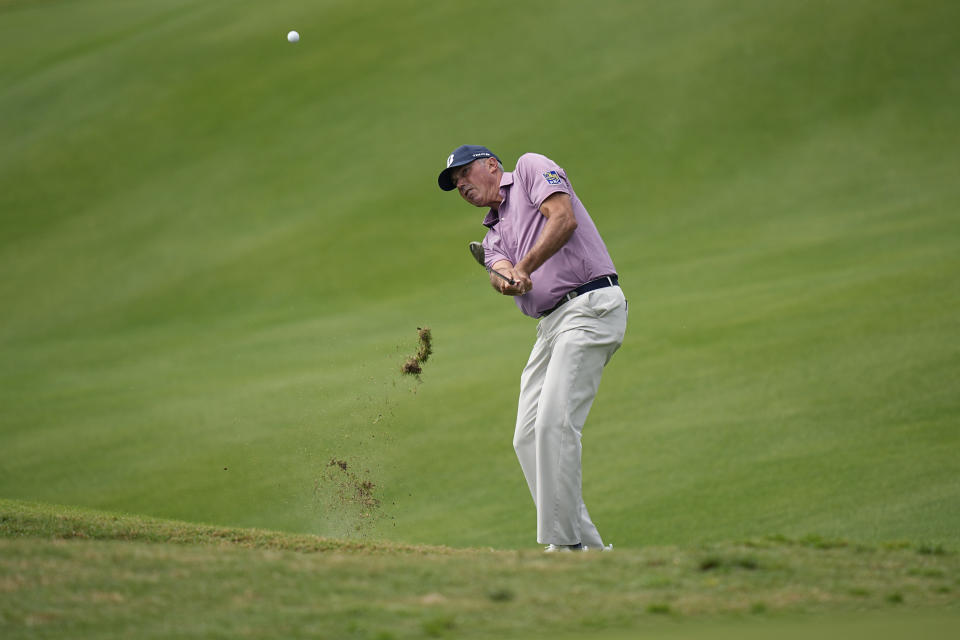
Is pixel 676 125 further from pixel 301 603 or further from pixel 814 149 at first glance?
pixel 301 603

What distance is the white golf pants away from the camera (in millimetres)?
5605

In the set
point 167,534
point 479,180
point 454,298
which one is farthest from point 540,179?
point 454,298

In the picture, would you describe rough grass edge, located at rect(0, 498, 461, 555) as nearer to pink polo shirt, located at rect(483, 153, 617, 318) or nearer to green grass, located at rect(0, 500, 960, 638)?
green grass, located at rect(0, 500, 960, 638)

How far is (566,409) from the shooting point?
564 centimetres

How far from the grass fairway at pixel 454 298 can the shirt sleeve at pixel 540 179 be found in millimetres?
1983

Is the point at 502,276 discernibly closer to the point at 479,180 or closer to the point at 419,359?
the point at 479,180

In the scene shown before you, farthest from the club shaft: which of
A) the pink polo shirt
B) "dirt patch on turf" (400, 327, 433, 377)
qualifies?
"dirt patch on turf" (400, 327, 433, 377)

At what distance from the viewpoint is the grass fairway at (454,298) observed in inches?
198

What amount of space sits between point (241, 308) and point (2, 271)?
20.9 ft

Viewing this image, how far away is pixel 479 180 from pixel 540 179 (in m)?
0.46

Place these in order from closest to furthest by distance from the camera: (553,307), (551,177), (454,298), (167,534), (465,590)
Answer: (465,590)
(551,177)
(553,307)
(167,534)
(454,298)

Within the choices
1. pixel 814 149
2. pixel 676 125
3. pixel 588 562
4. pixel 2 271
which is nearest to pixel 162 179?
pixel 2 271

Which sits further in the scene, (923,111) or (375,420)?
(923,111)

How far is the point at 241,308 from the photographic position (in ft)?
63.2
